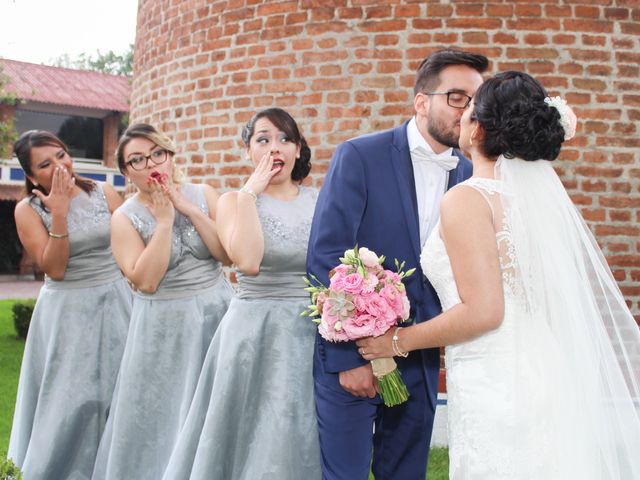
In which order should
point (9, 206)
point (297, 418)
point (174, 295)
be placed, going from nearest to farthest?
point (297, 418)
point (174, 295)
point (9, 206)

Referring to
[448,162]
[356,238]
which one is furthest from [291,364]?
[448,162]

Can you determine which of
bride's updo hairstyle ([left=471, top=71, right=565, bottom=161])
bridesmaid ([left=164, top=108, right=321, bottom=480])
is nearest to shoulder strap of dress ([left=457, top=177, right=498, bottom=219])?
bride's updo hairstyle ([left=471, top=71, right=565, bottom=161])

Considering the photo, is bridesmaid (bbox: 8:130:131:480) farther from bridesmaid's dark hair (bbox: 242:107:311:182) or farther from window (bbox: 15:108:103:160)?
window (bbox: 15:108:103:160)

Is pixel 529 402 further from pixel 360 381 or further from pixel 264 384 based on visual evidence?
pixel 264 384

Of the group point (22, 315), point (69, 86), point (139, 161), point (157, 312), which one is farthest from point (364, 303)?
point (69, 86)

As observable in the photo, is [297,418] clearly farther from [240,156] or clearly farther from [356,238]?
[240,156]

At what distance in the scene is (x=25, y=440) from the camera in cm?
438

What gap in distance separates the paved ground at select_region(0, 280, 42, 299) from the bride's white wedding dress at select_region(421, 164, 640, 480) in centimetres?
1940

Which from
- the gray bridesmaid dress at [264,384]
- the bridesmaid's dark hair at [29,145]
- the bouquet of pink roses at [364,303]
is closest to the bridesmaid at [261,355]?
the gray bridesmaid dress at [264,384]

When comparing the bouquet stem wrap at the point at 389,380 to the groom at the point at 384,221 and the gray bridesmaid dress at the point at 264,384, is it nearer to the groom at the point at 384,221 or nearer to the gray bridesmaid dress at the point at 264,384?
the groom at the point at 384,221

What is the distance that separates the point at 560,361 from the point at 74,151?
27.9 meters

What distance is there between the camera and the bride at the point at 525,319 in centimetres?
229

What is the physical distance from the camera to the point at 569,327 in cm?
237

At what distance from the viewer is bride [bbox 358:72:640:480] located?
229cm
